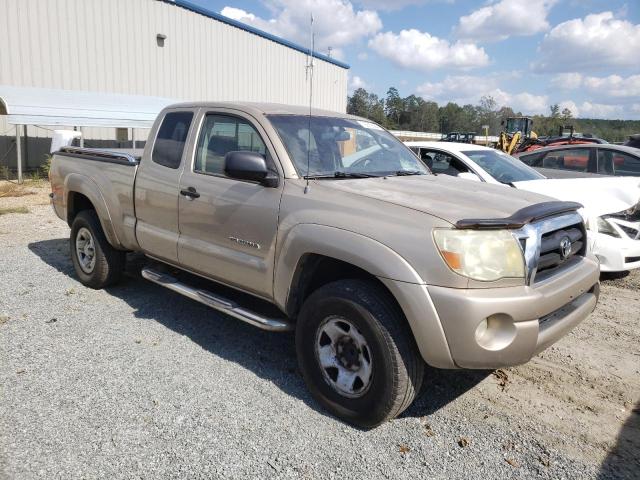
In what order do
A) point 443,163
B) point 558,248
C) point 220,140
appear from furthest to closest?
point 443,163 → point 220,140 → point 558,248

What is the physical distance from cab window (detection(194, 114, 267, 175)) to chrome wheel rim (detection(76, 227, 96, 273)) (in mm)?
2000

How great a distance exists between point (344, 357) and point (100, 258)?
330 centimetres

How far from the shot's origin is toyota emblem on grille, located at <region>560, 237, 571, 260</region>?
322 cm

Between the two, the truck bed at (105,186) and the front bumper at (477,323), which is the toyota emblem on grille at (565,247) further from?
the truck bed at (105,186)

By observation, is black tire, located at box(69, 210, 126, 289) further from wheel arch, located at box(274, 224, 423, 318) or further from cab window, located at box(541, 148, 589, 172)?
cab window, located at box(541, 148, 589, 172)

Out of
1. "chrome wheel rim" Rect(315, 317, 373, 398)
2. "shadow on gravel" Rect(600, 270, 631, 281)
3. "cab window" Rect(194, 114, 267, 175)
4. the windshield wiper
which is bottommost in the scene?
"shadow on gravel" Rect(600, 270, 631, 281)

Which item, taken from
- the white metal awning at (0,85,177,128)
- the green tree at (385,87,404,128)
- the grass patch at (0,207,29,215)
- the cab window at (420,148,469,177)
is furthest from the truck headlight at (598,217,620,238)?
the green tree at (385,87,404,128)

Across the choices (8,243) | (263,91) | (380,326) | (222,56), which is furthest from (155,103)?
(380,326)

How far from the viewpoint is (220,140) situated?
418 centimetres

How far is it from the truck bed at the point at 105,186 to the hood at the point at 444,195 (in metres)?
2.31

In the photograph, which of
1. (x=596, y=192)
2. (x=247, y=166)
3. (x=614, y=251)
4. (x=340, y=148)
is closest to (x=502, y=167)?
(x=596, y=192)

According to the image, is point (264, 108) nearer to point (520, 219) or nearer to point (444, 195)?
point (444, 195)

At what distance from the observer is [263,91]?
23.4m

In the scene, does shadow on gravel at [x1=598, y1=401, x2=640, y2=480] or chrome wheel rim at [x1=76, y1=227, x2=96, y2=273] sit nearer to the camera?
shadow on gravel at [x1=598, y1=401, x2=640, y2=480]
